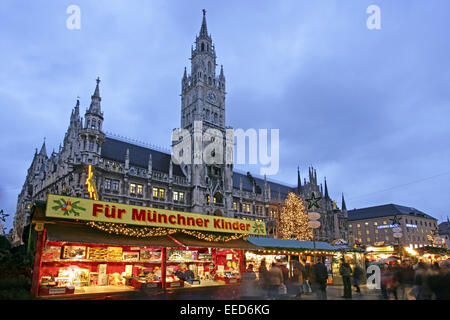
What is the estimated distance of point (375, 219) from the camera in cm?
10931

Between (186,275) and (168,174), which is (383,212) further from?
(186,275)

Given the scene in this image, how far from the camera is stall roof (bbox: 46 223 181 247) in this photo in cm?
1662

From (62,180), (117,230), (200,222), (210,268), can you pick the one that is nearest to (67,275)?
(117,230)

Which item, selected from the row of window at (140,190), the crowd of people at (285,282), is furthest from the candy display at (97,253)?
the row of window at (140,190)

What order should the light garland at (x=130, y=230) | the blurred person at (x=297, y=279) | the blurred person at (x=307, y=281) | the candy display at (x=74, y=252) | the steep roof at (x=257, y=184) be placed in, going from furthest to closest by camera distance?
1. the steep roof at (x=257, y=184)
2. the light garland at (x=130, y=230)
3. the candy display at (x=74, y=252)
4. the blurred person at (x=307, y=281)
5. the blurred person at (x=297, y=279)

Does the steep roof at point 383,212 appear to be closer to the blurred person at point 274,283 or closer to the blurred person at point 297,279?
the blurred person at point 297,279

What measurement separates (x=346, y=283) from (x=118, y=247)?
1433 cm

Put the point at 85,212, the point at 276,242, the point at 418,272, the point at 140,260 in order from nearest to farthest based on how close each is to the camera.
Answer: the point at 418,272, the point at 85,212, the point at 140,260, the point at 276,242

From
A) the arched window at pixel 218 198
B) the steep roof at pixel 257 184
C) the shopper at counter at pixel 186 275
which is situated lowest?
the shopper at counter at pixel 186 275

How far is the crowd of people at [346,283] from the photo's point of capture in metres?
11.5

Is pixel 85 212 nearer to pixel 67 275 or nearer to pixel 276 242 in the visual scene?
pixel 67 275

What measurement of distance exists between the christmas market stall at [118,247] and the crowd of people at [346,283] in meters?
6.54

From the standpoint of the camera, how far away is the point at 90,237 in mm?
17844

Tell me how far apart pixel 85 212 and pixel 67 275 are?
162 inches
